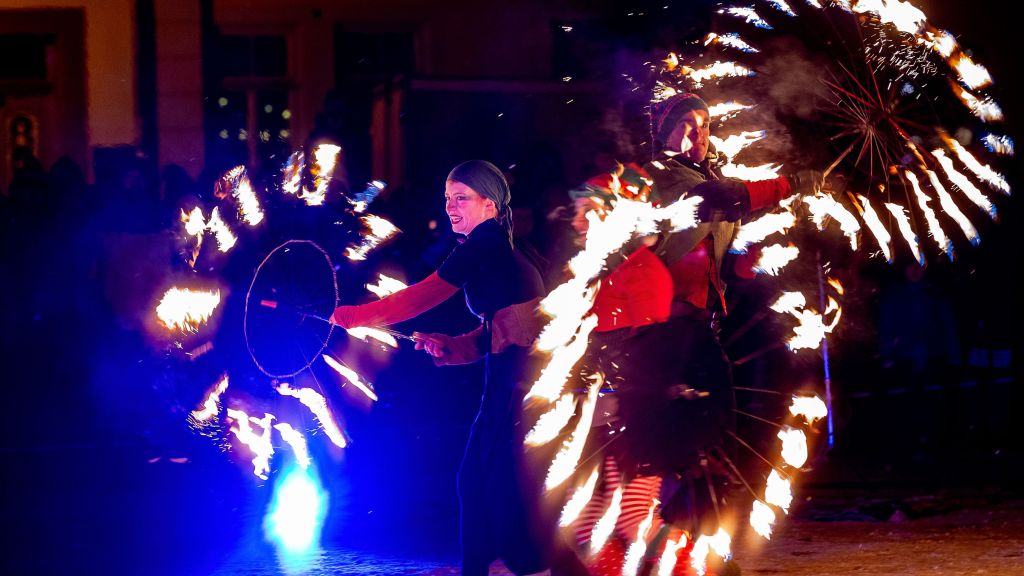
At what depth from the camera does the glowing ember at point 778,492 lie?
5914 millimetres

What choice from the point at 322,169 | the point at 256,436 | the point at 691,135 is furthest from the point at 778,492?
the point at 322,169

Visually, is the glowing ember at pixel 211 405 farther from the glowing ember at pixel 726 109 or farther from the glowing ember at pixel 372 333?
the glowing ember at pixel 726 109

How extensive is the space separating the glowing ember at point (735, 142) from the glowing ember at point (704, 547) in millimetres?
1712

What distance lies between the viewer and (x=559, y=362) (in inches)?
218

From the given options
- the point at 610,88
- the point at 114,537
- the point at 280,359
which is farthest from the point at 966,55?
the point at 610,88

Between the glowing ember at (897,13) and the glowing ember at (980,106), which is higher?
the glowing ember at (897,13)

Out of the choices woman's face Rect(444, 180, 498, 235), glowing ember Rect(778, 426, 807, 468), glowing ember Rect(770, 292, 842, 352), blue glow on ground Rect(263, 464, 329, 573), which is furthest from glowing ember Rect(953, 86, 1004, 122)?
blue glow on ground Rect(263, 464, 329, 573)

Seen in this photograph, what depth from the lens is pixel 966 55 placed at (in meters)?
6.75

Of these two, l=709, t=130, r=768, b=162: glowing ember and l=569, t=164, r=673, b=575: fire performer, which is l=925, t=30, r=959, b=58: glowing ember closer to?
l=709, t=130, r=768, b=162: glowing ember

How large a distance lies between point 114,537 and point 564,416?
3134 mm

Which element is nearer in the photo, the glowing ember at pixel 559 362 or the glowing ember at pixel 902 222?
the glowing ember at pixel 559 362

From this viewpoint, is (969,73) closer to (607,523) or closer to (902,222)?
(902,222)

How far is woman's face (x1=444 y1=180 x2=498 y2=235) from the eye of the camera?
221 inches

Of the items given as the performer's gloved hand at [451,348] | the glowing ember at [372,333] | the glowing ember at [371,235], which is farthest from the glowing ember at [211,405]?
the performer's gloved hand at [451,348]
